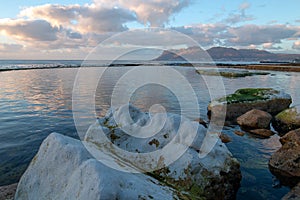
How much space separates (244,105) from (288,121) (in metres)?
3.88

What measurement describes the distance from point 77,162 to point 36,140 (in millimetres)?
8608

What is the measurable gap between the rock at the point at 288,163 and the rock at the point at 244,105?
730 cm

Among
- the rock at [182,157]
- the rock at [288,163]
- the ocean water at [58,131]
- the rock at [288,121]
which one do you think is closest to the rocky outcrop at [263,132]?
the ocean water at [58,131]

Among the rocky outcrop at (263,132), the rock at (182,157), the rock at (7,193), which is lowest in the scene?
the rocky outcrop at (263,132)

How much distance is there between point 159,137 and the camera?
6594mm

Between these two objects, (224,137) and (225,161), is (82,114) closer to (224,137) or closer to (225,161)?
(224,137)

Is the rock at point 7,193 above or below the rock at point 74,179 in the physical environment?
below

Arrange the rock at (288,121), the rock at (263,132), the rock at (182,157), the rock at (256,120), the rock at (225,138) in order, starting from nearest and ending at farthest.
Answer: the rock at (182,157) < the rock at (225,138) < the rock at (263,132) < the rock at (288,121) < the rock at (256,120)

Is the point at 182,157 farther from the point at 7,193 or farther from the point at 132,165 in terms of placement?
the point at 7,193

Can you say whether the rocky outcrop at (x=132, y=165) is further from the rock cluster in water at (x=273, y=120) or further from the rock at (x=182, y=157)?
the rock cluster in water at (x=273, y=120)

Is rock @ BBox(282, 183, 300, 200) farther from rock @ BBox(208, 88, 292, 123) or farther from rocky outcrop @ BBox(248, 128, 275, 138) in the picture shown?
rock @ BBox(208, 88, 292, 123)

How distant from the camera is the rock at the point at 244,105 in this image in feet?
54.3

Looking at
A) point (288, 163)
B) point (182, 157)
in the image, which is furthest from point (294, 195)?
point (182, 157)

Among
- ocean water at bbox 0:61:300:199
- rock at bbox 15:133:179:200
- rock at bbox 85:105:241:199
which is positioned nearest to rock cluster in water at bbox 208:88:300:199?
ocean water at bbox 0:61:300:199
